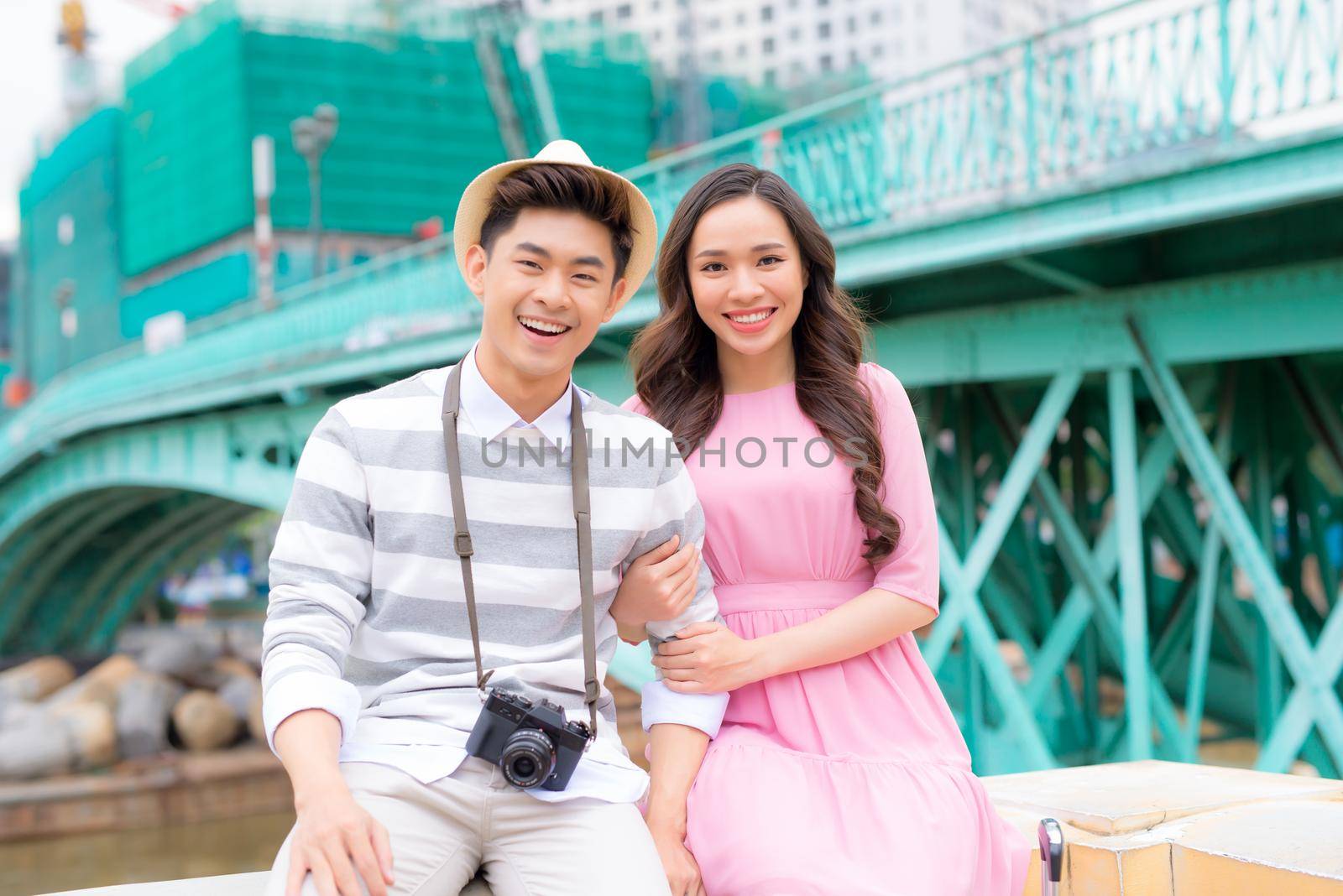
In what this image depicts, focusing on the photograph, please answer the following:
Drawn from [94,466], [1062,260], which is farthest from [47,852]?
[1062,260]

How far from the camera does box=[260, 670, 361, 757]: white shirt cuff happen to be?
179 centimetres

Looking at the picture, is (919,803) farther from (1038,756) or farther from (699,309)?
(1038,756)

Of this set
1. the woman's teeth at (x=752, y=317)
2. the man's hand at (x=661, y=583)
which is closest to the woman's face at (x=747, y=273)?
the woman's teeth at (x=752, y=317)

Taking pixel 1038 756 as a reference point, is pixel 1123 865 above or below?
above

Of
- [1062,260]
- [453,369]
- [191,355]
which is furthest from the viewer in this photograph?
[191,355]

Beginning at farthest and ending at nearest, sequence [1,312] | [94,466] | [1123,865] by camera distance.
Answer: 1. [1,312]
2. [94,466]
3. [1123,865]

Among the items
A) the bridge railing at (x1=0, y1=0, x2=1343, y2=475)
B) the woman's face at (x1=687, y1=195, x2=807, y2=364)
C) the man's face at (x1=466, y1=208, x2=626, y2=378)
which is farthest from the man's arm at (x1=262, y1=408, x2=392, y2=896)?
the bridge railing at (x1=0, y1=0, x2=1343, y2=475)

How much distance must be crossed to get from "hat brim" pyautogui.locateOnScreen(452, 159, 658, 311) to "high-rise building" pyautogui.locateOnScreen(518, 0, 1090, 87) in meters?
66.0

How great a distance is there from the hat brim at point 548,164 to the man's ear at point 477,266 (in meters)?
0.01

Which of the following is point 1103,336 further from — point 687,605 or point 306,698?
point 306,698

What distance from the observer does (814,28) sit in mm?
78188

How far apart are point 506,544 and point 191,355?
14455 millimetres

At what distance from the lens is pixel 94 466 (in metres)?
19.2

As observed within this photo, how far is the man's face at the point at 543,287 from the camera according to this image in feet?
6.84
